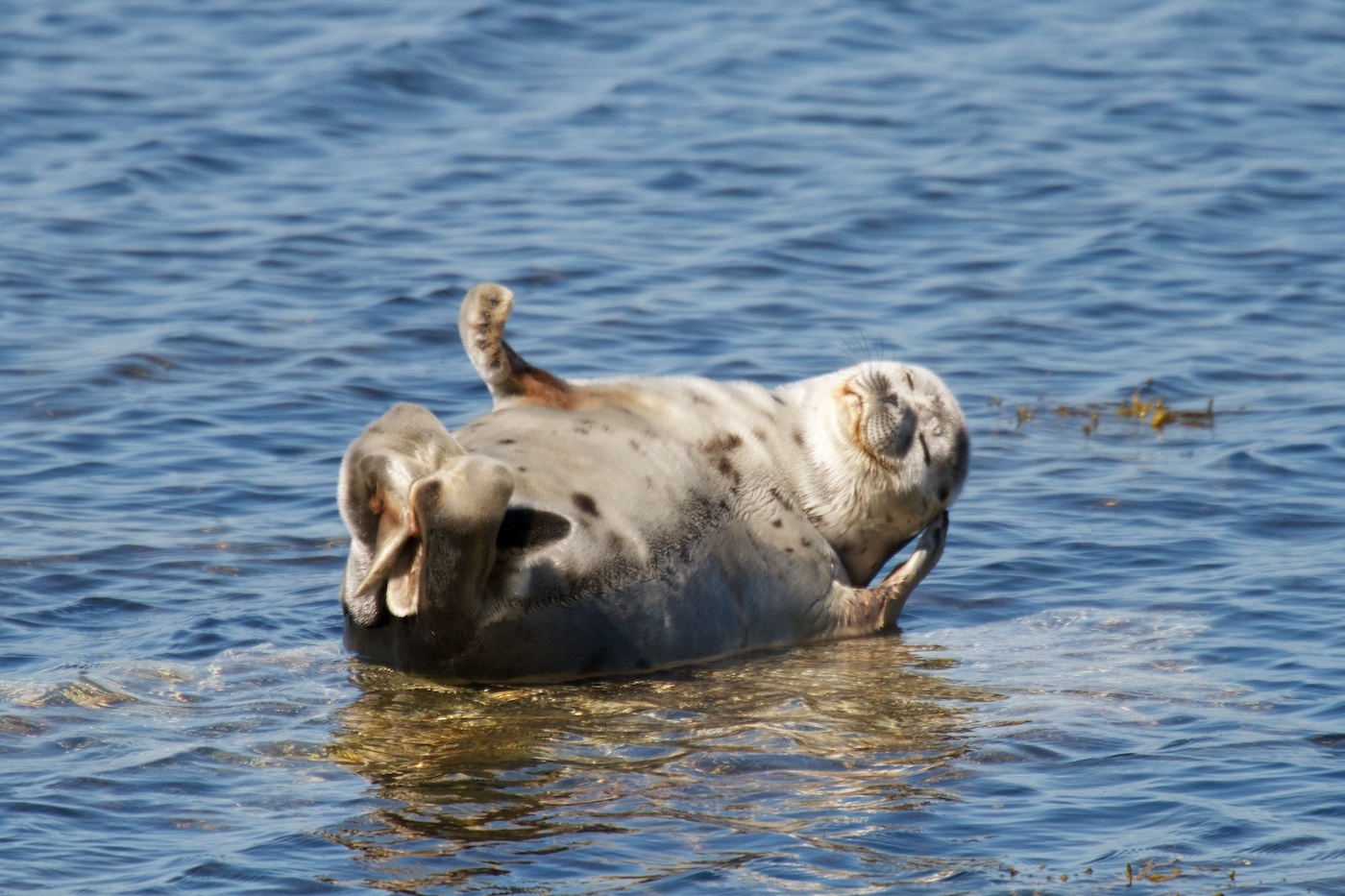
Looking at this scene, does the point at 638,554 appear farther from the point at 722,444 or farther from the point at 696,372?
the point at 696,372

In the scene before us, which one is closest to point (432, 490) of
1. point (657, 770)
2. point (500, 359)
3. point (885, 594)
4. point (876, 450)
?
point (657, 770)

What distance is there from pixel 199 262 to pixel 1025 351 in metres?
4.84

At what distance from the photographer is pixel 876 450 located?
667 centimetres

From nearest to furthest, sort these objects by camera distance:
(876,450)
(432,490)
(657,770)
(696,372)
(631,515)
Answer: (432,490) → (657,770) → (631,515) → (876,450) → (696,372)

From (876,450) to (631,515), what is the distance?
116 centimetres

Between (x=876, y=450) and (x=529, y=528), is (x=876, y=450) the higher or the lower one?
the lower one

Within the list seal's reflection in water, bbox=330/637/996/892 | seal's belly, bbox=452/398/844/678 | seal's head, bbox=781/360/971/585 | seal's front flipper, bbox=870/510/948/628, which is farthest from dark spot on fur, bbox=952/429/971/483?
seal's reflection in water, bbox=330/637/996/892

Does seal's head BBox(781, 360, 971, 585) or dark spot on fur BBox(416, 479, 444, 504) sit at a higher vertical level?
dark spot on fur BBox(416, 479, 444, 504)

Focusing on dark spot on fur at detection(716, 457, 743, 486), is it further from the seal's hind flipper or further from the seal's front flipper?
the seal's front flipper

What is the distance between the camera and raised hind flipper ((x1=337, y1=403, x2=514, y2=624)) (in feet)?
16.5

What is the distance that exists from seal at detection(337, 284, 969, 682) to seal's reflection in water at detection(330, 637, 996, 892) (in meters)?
0.17

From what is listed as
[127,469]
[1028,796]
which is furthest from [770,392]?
[127,469]

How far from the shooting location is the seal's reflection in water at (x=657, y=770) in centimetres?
458

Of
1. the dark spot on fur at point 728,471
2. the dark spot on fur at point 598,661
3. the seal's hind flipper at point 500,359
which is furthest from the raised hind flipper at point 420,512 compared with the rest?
the dark spot on fur at point 728,471
